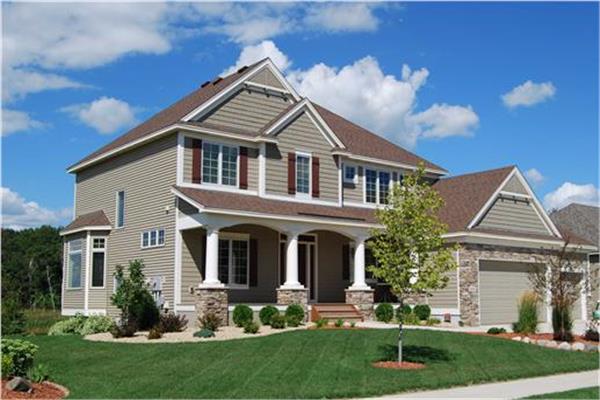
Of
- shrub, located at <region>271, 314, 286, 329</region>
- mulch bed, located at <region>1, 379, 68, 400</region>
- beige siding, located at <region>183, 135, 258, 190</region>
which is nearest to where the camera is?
mulch bed, located at <region>1, 379, 68, 400</region>

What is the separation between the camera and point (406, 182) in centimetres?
1562

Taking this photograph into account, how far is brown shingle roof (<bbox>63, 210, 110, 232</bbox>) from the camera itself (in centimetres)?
2778

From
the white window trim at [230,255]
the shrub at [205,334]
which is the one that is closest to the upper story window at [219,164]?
the white window trim at [230,255]

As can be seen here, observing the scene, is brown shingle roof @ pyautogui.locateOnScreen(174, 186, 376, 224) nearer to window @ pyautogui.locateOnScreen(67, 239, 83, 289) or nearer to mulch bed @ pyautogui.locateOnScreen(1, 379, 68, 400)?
window @ pyautogui.locateOnScreen(67, 239, 83, 289)

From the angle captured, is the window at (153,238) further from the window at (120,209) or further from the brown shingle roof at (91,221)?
the brown shingle roof at (91,221)

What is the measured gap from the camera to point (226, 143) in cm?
2503

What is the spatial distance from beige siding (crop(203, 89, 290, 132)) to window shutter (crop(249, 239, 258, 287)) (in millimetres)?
4311

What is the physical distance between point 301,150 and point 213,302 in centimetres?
776

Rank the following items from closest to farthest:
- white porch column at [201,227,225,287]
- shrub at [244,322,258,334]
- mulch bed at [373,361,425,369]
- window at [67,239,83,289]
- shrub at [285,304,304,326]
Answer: mulch bed at [373,361,425,369] < shrub at [244,322,258,334] < white porch column at [201,227,225,287] < shrub at [285,304,304,326] < window at [67,239,83,289]

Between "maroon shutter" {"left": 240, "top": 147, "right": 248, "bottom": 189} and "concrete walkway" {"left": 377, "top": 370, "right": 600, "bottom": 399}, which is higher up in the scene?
"maroon shutter" {"left": 240, "top": 147, "right": 248, "bottom": 189}

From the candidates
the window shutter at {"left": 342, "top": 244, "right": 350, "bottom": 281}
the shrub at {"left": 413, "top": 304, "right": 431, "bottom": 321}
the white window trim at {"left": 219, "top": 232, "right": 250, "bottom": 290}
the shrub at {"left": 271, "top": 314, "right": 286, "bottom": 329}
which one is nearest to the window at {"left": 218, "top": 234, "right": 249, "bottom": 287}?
the white window trim at {"left": 219, "top": 232, "right": 250, "bottom": 290}

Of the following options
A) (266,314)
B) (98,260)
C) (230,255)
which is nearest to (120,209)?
(98,260)

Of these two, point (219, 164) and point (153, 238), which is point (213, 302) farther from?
point (219, 164)

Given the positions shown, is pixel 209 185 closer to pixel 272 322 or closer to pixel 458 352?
pixel 272 322
